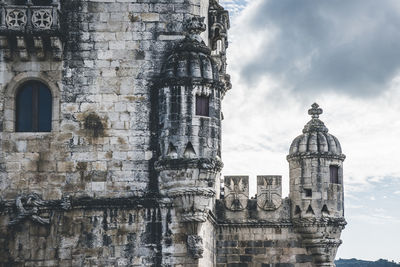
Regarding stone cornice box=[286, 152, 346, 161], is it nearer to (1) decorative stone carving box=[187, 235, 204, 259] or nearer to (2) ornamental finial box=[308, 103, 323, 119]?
(2) ornamental finial box=[308, 103, 323, 119]

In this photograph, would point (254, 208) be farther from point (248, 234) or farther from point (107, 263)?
point (107, 263)

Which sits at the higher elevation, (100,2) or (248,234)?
(100,2)

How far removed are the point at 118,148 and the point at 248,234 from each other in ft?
21.2

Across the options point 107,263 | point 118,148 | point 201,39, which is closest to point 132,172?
point 118,148

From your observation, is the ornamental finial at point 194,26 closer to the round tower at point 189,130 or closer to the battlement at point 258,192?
the round tower at point 189,130

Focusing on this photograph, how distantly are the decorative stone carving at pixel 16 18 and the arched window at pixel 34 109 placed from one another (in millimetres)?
1823

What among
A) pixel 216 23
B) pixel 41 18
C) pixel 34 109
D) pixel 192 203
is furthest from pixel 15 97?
pixel 216 23

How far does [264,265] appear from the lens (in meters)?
29.9

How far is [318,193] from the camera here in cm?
2975

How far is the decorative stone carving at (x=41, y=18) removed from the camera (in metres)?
26.5

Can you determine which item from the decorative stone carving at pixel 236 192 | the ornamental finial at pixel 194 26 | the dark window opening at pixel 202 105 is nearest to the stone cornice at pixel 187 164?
the dark window opening at pixel 202 105

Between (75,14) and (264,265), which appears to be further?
(264,265)

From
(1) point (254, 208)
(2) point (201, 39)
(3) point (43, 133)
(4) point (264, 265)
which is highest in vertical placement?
(2) point (201, 39)

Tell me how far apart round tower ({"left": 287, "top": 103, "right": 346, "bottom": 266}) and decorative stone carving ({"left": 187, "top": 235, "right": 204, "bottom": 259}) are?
5.55 m
